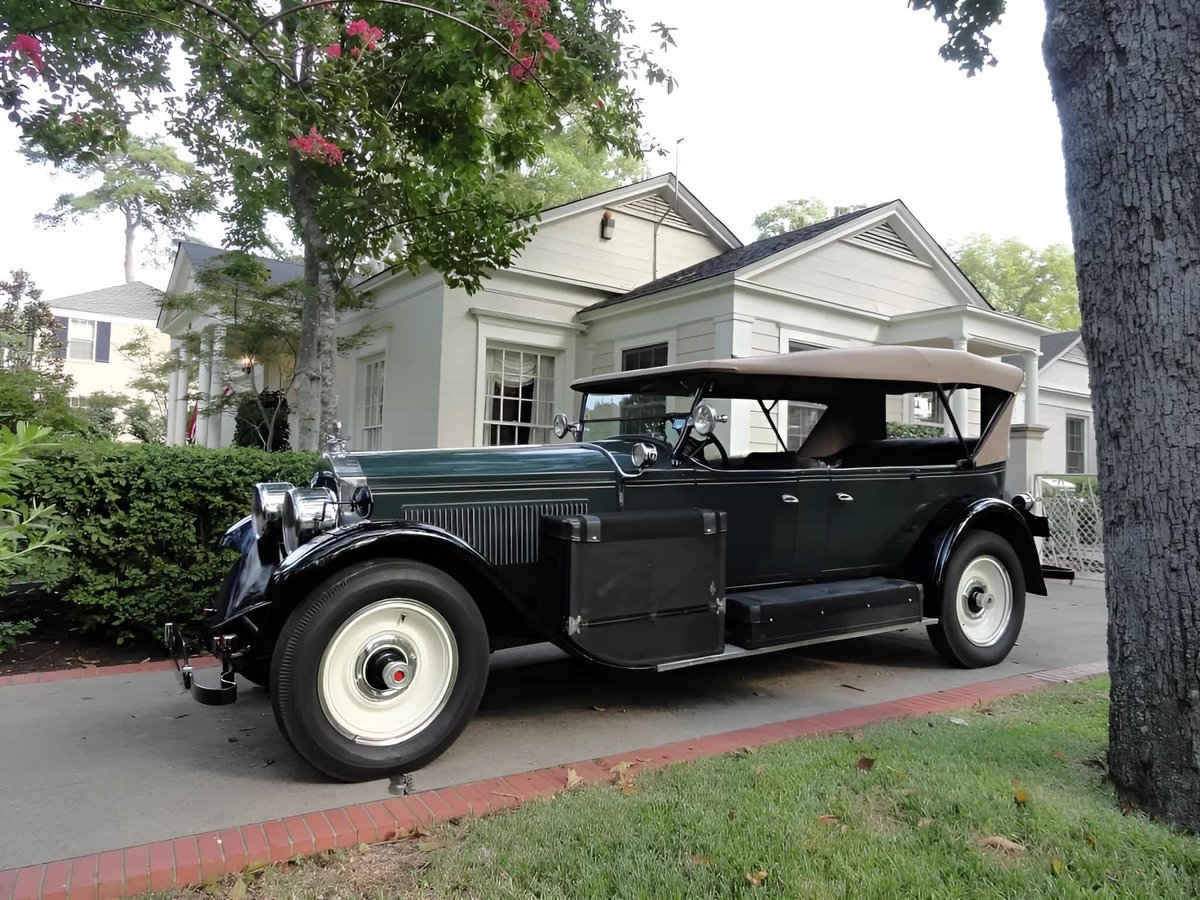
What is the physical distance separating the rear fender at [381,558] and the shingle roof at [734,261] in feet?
23.6

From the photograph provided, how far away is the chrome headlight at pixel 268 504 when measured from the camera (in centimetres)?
371

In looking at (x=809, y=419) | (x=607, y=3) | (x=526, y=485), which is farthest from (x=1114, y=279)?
(x=607, y=3)

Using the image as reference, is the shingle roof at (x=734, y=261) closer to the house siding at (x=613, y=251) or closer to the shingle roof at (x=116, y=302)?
the house siding at (x=613, y=251)

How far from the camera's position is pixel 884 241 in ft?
40.2

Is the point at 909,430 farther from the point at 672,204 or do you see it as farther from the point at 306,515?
the point at 306,515

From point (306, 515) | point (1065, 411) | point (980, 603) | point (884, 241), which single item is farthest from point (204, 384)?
point (1065, 411)

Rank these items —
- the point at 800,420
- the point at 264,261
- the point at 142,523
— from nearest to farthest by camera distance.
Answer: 1. the point at 142,523
2. the point at 800,420
3. the point at 264,261

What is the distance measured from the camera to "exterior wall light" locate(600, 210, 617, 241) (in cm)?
1201

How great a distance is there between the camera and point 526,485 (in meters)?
4.00

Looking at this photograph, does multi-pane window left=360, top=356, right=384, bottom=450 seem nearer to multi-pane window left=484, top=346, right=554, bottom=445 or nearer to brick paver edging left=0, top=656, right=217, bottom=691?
multi-pane window left=484, top=346, right=554, bottom=445

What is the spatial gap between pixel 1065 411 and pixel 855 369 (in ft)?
63.7

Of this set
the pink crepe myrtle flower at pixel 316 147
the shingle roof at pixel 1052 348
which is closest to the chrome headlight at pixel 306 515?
the pink crepe myrtle flower at pixel 316 147

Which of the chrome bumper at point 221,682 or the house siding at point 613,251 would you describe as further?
the house siding at point 613,251

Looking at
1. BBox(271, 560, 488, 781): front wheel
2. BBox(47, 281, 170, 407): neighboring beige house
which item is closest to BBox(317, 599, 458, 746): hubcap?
BBox(271, 560, 488, 781): front wheel
